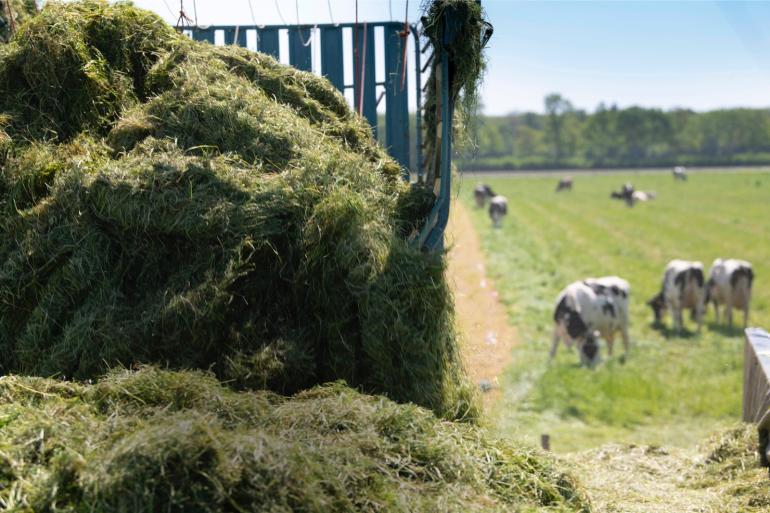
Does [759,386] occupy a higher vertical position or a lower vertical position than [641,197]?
higher

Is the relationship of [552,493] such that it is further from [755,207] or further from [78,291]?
[755,207]

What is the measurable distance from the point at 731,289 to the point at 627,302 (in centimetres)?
400

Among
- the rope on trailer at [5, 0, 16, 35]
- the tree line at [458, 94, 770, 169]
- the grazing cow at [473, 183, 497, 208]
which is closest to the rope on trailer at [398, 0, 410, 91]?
the rope on trailer at [5, 0, 16, 35]

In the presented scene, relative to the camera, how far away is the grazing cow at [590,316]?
15336 mm

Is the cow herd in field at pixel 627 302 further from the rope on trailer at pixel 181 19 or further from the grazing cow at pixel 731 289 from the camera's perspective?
the rope on trailer at pixel 181 19

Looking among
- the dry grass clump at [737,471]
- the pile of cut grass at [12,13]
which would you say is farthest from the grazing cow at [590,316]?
the pile of cut grass at [12,13]

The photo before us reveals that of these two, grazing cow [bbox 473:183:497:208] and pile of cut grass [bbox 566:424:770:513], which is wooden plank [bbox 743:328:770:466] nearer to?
pile of cut grass [bbox 566:424:770:513]

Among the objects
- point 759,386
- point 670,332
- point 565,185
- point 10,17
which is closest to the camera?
point 759,386

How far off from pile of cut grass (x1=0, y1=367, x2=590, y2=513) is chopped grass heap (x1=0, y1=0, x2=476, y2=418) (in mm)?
308

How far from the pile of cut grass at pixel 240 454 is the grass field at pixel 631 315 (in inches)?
40.4

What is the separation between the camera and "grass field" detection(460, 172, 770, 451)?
1135cm

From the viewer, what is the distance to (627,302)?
16578 mm

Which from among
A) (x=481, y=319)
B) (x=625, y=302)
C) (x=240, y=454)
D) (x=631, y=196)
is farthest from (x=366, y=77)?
(x=631, y=196)

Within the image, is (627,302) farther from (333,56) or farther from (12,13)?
(12,13)
